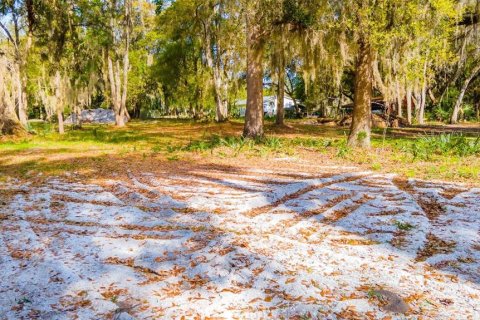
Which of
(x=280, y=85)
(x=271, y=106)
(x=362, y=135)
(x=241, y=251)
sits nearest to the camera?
(x=241, y=251)

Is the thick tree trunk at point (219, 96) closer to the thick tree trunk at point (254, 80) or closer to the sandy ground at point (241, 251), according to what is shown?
the thick tree trunk at point (254, 80)

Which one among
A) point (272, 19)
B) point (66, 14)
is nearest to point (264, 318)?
point (272, 19)

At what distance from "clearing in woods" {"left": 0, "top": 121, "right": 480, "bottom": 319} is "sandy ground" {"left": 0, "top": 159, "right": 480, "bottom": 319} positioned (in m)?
0.02

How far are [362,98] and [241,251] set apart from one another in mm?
8440

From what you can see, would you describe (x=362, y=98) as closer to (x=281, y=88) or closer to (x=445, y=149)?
(x=445, y=149)

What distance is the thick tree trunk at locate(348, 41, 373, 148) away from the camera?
10961mm

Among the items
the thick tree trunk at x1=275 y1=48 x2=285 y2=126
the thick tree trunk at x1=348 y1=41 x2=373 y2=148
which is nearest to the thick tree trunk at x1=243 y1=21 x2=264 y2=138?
the thick tree trunk at x1=275 y1=48 x2=285 y2=126

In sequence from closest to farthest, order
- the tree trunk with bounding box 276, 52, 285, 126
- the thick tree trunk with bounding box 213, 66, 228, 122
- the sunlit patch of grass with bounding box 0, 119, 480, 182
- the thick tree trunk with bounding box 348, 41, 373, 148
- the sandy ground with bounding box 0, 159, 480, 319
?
the sandy ground with bounding box 0, 159, 480, 319, the sunlit patch of grass with bounding box 0, 119, 480, 182, the thick tree trunk with bounding box 348, 41, 373, 148, the tree trunk with bounding box 276, 52, 285, 126, the thick tree trunk with bounding box 213, 66, 228, 122

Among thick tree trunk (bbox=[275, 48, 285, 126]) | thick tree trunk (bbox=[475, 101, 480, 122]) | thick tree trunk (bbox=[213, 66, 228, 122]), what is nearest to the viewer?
thick tree trunk (bbox=[275, 48, 285, 126])

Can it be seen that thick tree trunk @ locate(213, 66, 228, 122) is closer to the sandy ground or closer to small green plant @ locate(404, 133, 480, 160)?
small green plant @ locate(404, 133, 480, 160)

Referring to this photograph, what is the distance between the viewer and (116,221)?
17.5 ft

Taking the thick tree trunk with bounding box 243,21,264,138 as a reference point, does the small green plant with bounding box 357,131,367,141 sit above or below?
below

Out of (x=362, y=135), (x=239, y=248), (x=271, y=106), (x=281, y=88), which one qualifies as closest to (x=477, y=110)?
(x=281, y=88)

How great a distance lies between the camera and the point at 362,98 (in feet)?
37.1
